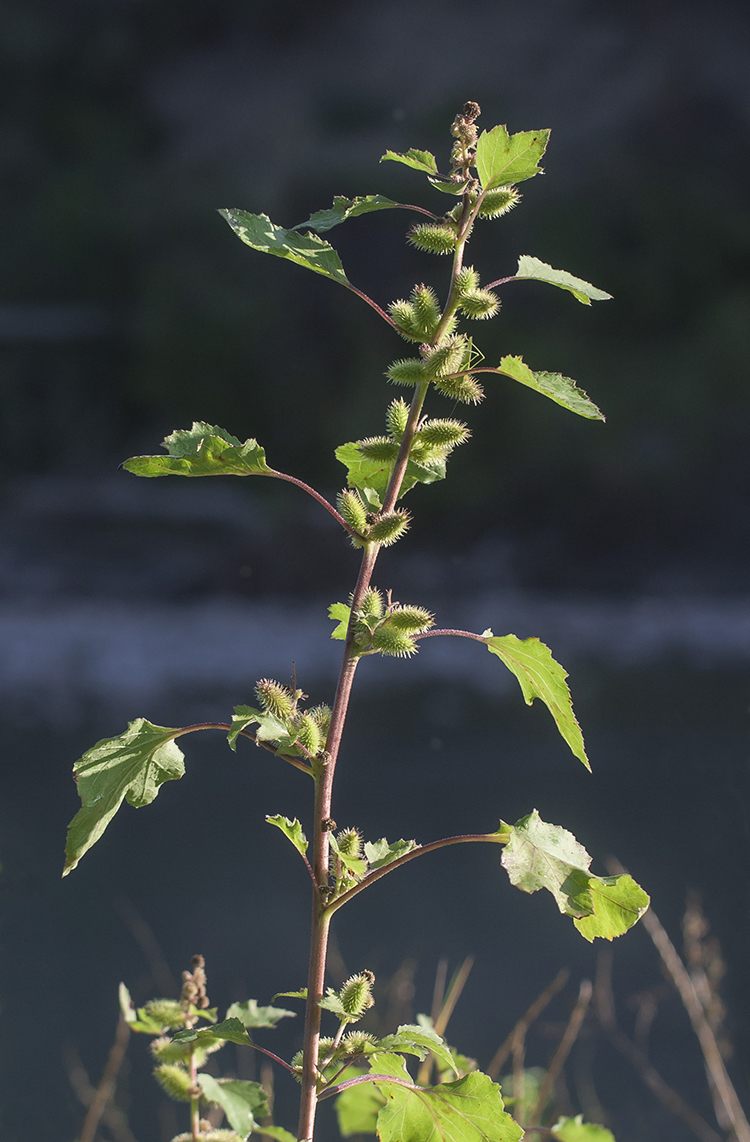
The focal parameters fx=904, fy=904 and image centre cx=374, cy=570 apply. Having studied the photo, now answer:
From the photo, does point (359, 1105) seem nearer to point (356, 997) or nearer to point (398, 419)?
point (356, 997)

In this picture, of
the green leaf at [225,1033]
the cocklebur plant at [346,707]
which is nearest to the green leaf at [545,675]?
the cocklebur plant at [346,707]

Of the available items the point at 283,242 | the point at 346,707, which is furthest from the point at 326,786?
the point at 283,242

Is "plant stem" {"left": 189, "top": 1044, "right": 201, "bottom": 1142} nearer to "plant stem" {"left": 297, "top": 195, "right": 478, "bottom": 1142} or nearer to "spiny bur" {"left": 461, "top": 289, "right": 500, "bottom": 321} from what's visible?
"plant stem" {"left": 297, "top": 195, "right": 478, "bottom": 1142}

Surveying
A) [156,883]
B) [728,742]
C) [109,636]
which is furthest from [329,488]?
[156,883]

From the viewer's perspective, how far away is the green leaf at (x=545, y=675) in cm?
21

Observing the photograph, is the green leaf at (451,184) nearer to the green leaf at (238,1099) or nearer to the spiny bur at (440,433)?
the spiny bur at (440,433)

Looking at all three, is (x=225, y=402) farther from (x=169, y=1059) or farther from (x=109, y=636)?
(x=169, y=1059)

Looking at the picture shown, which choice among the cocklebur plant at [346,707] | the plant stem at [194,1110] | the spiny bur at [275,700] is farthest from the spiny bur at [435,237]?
the plant stem at [194,1110]

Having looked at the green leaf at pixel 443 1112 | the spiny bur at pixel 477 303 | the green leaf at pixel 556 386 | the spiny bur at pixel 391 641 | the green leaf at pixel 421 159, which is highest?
the green leaf at pixel 421 159

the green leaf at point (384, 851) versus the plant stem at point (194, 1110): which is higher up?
the green leaf at point (384, 851)

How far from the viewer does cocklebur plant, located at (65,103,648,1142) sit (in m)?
0.20

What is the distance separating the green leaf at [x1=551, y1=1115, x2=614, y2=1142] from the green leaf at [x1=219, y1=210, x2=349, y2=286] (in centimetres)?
26

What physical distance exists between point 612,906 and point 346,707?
0.25 feet

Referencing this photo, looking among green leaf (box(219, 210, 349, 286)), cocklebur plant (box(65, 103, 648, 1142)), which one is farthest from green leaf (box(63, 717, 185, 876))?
green leaf (box(219, 210, 349, 286))
